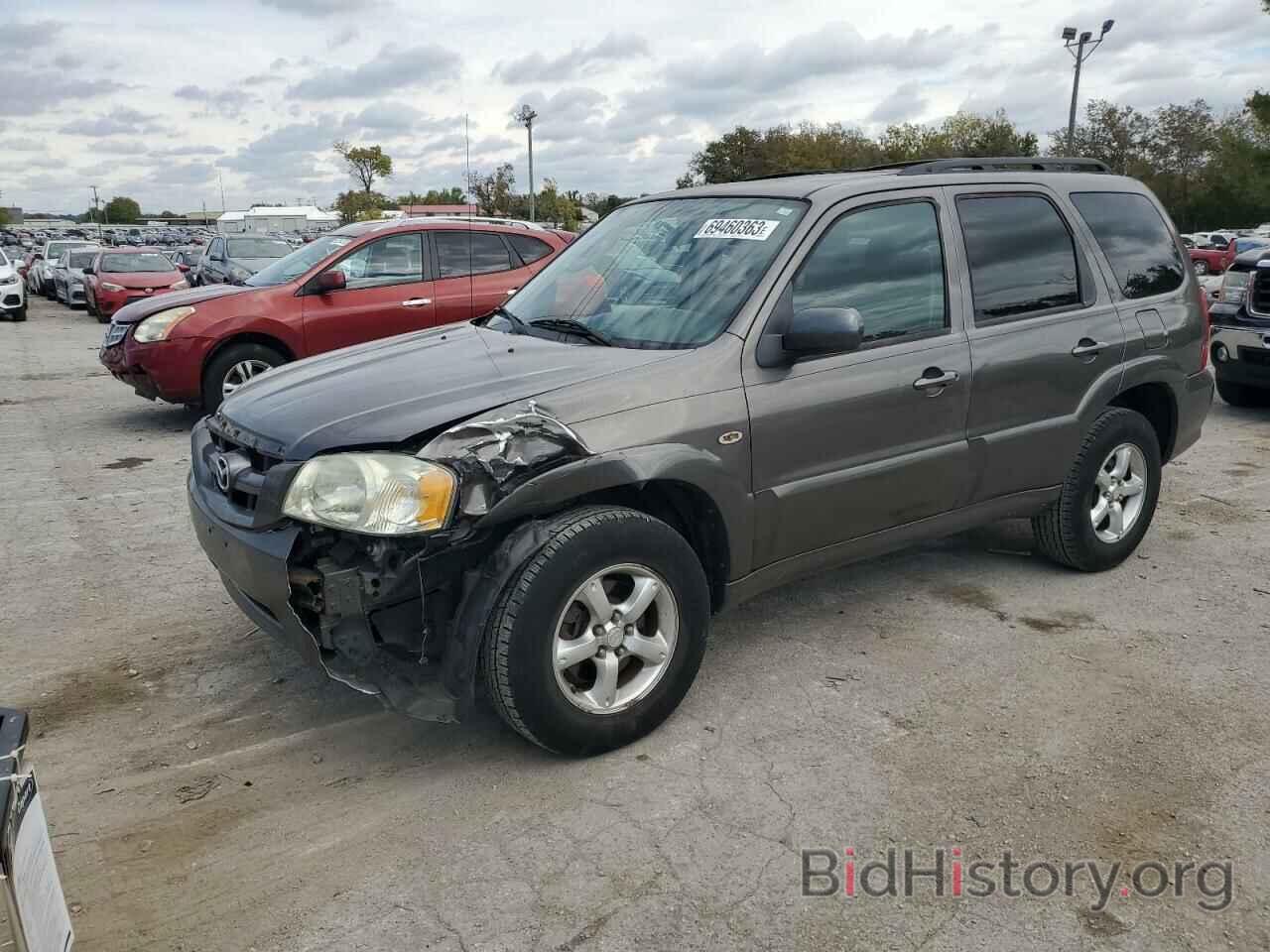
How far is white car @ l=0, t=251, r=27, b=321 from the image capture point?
20.1m

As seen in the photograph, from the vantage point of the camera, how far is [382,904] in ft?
8.57

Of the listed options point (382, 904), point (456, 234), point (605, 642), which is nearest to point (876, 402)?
point (605, 642)

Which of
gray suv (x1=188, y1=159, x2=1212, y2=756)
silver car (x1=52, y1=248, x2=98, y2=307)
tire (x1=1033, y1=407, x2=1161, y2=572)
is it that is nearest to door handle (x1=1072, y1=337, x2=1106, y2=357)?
gray suv (x1=188, y1=159, x2=1212, y2=756)

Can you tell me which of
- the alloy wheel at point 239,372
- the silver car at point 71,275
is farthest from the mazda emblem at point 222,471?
the silver car at point 71,275

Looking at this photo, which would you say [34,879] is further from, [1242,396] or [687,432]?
[1242,396]

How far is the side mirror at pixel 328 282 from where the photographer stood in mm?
8586

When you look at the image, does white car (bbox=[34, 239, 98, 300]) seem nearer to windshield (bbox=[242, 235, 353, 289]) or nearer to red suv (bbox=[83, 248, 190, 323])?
red suv (bbox=[83, 248, 190, 323])

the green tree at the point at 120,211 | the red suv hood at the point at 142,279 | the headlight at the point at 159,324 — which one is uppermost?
the green tree at the point at 120,211

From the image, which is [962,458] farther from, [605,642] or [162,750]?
[162,750]

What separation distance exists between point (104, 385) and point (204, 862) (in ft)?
32.4

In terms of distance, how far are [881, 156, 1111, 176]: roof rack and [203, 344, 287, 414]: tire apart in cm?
569

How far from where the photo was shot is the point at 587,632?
316cm

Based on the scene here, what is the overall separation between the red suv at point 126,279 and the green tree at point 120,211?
168780 millimetres

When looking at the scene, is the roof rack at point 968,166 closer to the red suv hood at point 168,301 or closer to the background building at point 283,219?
the red suv hood at point 168,301
